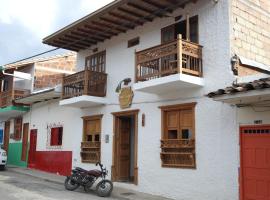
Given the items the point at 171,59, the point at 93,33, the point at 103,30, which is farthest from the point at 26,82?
the point at 171,59

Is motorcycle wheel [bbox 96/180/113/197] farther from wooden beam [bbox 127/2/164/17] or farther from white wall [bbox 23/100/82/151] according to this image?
wooden beam [bbox 127/2/164/17]

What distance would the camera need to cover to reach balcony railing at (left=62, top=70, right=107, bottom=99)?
48.8 ft

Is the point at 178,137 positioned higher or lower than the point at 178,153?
higher

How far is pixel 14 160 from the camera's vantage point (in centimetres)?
2339

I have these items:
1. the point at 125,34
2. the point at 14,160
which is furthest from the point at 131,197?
the point at 14,160

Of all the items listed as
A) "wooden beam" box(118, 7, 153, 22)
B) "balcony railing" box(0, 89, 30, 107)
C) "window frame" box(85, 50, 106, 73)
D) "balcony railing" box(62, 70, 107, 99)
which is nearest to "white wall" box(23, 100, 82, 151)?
"balcony railing" box(0, 89, 30, 107)

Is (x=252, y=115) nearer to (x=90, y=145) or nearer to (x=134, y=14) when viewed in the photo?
(x=134, y=14)

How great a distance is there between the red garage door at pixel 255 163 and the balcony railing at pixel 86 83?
23.0ft

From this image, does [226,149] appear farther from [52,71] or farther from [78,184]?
[52,71]

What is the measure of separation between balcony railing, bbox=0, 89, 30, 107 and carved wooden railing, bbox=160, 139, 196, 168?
494 inches

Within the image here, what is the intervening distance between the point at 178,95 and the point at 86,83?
4320 millimetres

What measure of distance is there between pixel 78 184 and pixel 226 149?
5659 millimetres

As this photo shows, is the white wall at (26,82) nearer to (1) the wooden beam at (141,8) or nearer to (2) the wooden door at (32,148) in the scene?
(2) the wooden door at (32,148)

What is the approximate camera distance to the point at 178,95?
39.9 feet
